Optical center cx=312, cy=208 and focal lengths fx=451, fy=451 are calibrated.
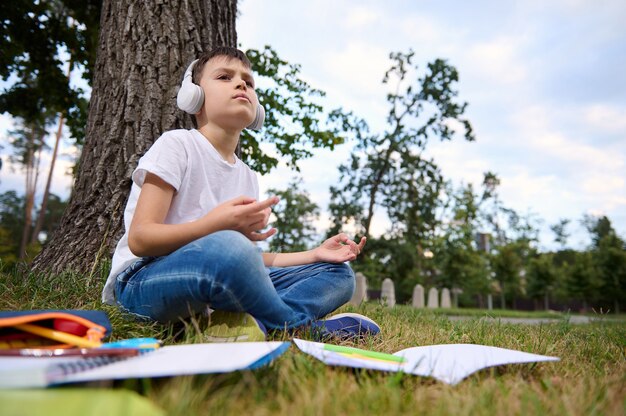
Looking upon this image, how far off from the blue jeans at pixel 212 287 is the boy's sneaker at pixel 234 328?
5 centimetres

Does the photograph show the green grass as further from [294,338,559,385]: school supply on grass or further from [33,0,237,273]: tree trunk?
[33,0,237,273]: tree trunk

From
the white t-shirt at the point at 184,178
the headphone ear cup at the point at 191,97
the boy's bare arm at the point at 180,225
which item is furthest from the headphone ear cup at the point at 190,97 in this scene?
the boy's bare arm at the point at 180,225

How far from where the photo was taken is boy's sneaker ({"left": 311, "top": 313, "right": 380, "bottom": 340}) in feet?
7.35

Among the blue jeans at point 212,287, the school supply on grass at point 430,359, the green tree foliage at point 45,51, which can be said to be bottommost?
the school supply on grass at point 430,359

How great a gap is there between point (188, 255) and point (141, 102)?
74.9 inches

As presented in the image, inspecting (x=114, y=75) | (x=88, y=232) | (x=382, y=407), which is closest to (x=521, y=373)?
(x=382, y=407)

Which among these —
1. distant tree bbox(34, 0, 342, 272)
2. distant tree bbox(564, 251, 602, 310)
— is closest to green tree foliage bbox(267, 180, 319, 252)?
distant tree bbox(564, 251, 602, 310)

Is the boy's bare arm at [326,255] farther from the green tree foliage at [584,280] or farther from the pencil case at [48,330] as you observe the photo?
the green tree foliage at [584,280]

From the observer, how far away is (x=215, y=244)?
1.65m

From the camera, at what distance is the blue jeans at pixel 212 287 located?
Result: 167 centimetres

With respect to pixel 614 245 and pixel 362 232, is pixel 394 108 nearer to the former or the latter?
pixel 362 232

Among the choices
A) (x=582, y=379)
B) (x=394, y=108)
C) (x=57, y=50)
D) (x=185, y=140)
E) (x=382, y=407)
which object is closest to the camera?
(x=382, y=407)

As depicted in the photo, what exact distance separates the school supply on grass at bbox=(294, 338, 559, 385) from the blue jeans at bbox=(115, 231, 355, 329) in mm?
289

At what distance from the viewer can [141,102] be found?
3.20 meters
